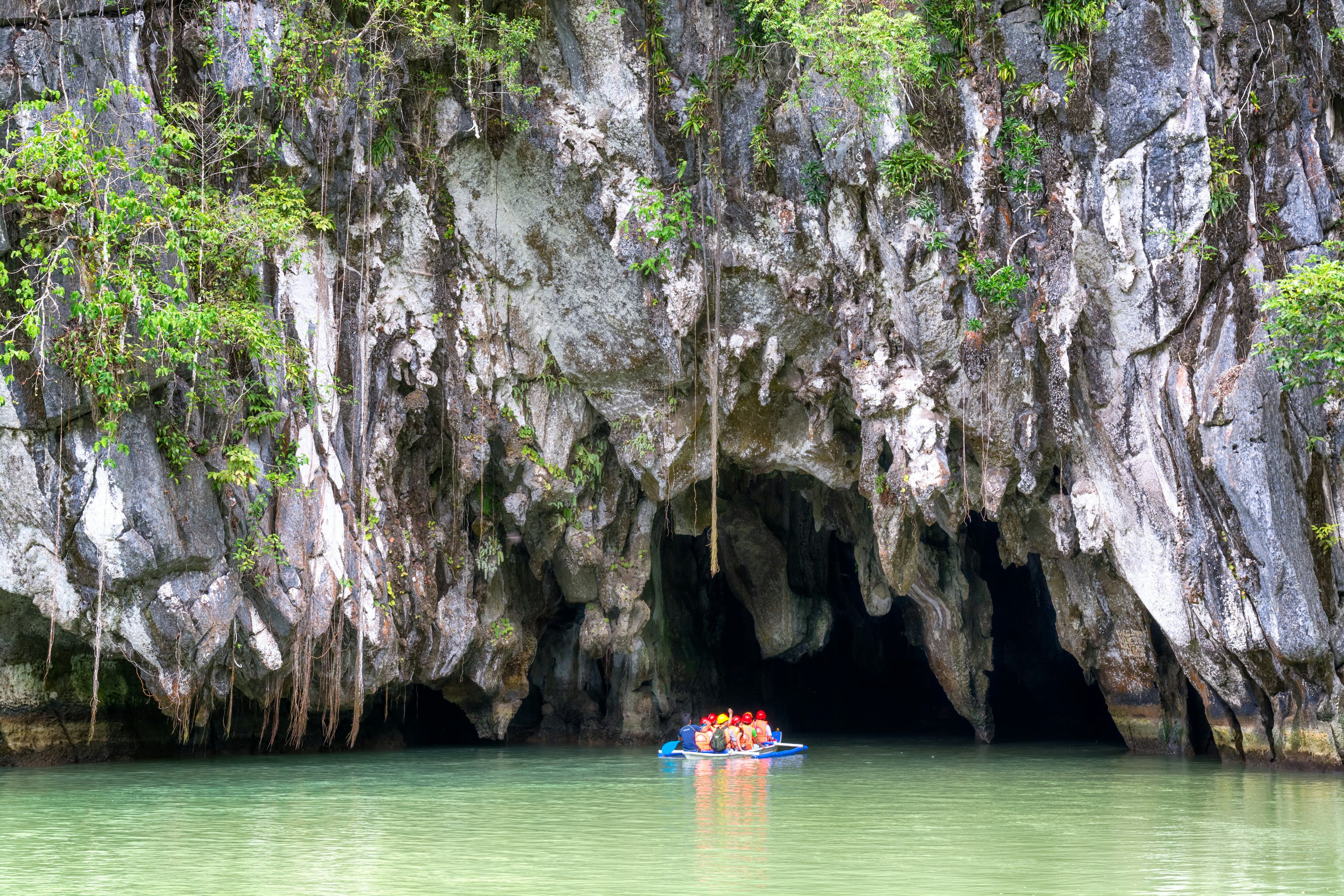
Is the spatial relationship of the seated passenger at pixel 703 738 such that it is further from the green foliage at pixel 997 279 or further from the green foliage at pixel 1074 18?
the green foliage at pixel 1074 18

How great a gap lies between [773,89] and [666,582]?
9.22m

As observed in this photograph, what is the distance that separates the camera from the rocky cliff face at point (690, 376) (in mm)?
13375

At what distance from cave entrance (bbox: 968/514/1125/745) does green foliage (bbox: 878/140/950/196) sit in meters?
9.90

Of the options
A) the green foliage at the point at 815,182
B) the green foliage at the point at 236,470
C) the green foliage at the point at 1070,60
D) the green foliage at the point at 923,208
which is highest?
the green foliage at the point at 1070,60

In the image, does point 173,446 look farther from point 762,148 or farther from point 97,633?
point 762,148

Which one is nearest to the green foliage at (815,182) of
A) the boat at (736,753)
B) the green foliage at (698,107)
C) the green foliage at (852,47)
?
the green foliage at (852,47)

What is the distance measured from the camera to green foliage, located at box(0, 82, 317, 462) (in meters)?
11.9

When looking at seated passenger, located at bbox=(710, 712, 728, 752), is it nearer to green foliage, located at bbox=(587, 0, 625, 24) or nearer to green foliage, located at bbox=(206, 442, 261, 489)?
green foliage, located at bbox=(206, 442, 261, 489)

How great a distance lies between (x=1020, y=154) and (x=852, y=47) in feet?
8.05

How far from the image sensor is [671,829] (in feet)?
30.2

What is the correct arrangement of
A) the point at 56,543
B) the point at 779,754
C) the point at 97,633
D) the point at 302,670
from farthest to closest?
1. the point at 779,754
2. the point at 302,670
3. the point at 56,543
4. the point at 97,633

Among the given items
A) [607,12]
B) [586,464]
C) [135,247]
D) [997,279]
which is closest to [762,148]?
[607,12]

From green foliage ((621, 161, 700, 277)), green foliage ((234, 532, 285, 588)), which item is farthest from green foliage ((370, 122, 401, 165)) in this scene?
green foliage ((234, 532, 285, 588))

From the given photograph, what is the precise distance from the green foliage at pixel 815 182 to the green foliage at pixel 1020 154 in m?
2.08
